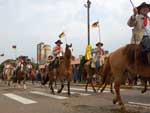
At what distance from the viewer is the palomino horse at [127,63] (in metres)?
11.1

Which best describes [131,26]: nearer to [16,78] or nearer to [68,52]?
[68,52]

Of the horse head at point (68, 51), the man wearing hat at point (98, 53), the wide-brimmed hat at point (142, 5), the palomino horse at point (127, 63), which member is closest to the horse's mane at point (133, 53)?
the palomino horse at point (127, 63)

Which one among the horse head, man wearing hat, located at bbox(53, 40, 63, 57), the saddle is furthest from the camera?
man wearing hat, located at bbox(53, 40, 63, 57)

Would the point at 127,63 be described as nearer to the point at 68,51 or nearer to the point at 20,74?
the point at 68,51

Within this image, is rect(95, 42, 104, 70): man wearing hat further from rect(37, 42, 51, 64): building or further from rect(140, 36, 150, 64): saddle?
rect(37, 42, 51, 64): building

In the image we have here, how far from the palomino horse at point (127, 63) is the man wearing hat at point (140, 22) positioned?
32 cm

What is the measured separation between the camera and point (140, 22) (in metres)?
11.4

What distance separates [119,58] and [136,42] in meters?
0.65

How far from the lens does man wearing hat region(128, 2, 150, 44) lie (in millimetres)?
11266

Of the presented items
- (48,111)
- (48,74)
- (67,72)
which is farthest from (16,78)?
(48,111)

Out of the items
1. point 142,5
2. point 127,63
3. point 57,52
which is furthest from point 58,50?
point 142,5

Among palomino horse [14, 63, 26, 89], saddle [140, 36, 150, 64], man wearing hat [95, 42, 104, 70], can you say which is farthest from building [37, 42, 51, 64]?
saddle [140, 36, 150, 64]

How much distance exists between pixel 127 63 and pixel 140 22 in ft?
3.78

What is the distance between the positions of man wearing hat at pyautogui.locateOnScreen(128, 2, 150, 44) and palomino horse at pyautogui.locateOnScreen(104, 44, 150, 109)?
32cm
